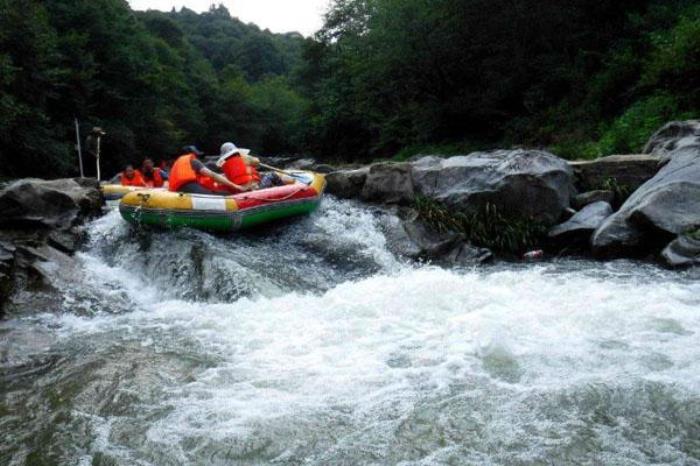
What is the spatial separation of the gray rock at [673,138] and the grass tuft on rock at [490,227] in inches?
92.3

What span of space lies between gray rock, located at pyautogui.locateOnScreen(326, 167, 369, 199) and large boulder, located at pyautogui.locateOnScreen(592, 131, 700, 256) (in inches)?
167

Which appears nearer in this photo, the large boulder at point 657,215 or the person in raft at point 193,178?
the large boulder at point 657,215

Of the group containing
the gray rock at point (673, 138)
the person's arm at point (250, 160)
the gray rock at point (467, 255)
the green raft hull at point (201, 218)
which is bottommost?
the gray rock at point (467, 255)

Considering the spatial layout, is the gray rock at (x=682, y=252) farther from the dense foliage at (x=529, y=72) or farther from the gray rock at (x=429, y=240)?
the dense foliage at (x=529, y=72)

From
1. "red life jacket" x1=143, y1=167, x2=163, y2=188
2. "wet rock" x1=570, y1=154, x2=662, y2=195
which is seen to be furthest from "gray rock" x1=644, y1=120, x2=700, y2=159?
"red life jacket" x1=143, y1=167, x2=163, y2=188

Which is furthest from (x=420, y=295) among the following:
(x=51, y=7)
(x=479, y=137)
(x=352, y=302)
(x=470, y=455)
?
(x=51, y=7)

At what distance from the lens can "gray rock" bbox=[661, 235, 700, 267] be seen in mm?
6621

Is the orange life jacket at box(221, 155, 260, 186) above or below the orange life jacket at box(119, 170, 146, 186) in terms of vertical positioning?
above

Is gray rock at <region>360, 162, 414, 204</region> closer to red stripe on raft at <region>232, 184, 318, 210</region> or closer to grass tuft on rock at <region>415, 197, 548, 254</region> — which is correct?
grass tuft on rock at <region>415, 197, 548, 254</region>

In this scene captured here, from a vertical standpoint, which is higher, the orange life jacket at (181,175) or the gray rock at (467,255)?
the orange life jacket at (181,175)

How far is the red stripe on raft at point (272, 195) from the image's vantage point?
8250 mm

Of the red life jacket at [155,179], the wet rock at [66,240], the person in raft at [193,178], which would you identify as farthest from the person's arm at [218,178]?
the red life jacket at [155,179]

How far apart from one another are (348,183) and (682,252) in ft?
18.3

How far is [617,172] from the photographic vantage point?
8992 mm
